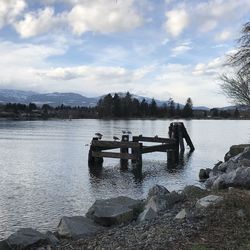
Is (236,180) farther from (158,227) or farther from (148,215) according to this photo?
(158,227)

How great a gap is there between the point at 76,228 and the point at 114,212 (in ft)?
5.17

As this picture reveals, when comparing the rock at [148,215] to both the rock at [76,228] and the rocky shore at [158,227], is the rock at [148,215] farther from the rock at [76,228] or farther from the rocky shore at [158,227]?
the rock at [76,228]

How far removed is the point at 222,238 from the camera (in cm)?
775

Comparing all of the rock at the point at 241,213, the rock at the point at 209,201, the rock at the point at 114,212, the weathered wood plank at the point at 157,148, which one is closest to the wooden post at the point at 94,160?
the weathered wood plank at the point at 157,148

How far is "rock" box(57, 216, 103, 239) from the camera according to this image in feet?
34.6

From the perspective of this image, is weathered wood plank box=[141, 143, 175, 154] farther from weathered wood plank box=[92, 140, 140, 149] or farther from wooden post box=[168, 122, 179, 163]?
weathered wood plank box=[92, 140, 140, 149]

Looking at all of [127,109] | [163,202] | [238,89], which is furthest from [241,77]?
[127,109]

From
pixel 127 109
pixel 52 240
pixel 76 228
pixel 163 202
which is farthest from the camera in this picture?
pixel 127 109

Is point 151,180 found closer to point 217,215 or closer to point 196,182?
point 196,182

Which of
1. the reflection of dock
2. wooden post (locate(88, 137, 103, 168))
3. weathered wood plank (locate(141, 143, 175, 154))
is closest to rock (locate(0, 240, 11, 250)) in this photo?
the reflection of dock

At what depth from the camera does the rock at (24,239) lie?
954 centimetres

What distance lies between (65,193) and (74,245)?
30.9ft

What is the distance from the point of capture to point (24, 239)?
9711 millimetres

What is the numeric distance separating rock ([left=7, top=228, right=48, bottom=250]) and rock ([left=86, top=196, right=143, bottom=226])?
2.27 metres
